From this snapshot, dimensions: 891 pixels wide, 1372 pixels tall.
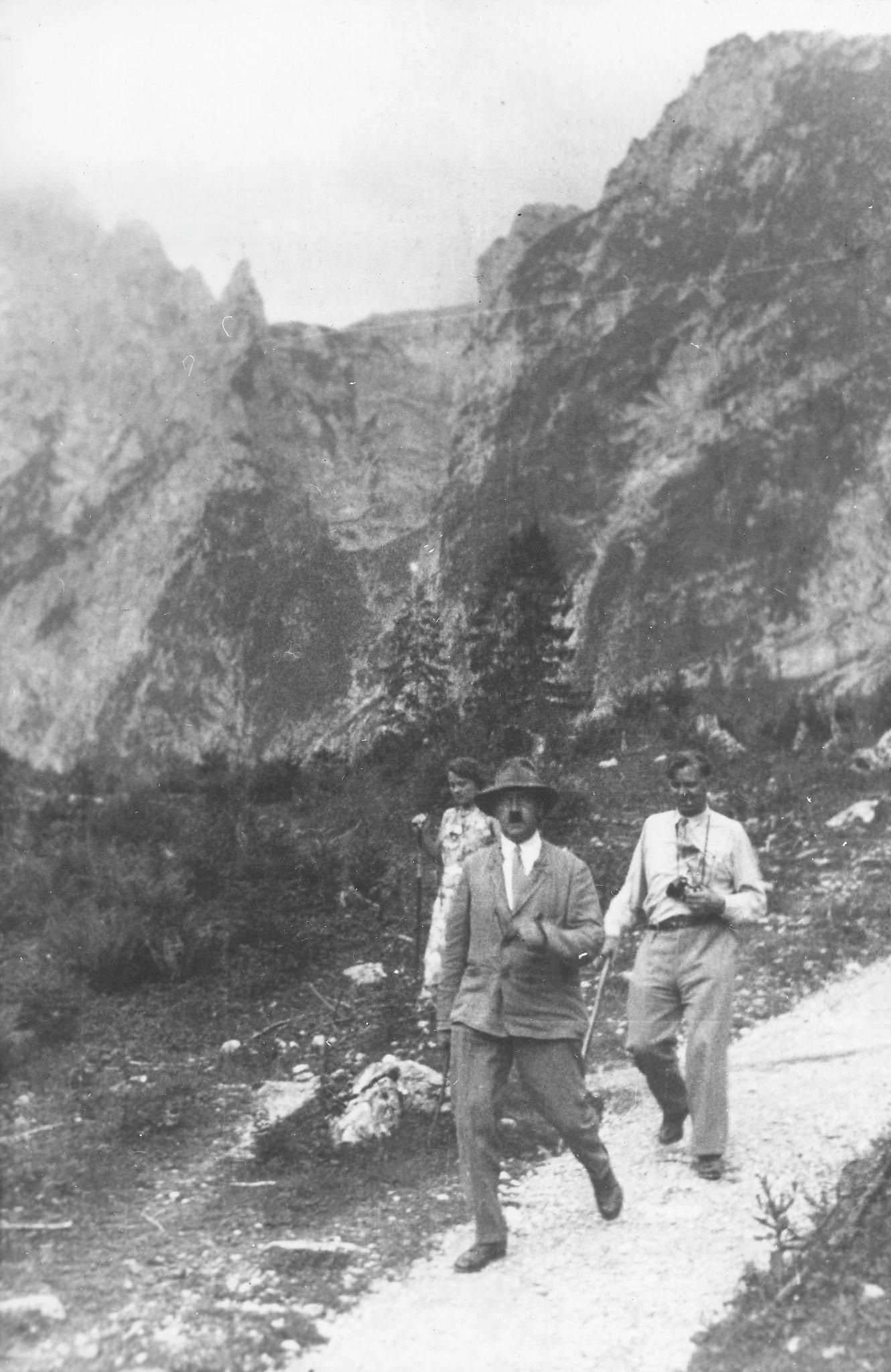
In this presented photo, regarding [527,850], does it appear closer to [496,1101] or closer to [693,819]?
[496,1101]

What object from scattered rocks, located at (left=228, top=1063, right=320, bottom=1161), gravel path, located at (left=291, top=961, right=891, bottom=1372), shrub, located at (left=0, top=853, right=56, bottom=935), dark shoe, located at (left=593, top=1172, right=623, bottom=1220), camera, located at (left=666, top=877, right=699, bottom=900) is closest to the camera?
gravel path, located at (left=291, top=961, right=891, bottom=1372)

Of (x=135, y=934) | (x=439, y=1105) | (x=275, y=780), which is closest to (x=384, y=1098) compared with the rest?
(x=439, y=1105)

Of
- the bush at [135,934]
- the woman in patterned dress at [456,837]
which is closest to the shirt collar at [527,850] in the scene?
the woman in patterned dress at [456,837]

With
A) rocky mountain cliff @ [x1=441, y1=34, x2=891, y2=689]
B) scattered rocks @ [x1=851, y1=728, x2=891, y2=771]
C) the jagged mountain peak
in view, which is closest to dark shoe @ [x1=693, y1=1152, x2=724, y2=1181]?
rocky mountain cliff @ [x1=441, y1=34, x2=891, y2=689]

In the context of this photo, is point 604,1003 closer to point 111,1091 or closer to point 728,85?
point 111,1091

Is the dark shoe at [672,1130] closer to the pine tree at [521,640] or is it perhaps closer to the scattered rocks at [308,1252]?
the scattered rocks at [308,1252]

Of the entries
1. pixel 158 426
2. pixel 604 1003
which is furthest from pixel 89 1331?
pixel 158 426

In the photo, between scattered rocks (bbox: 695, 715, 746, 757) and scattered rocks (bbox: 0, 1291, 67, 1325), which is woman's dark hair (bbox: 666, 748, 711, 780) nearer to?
scattered rocks (bbox: 0, 1291, 67, 1325)
